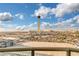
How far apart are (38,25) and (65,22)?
373mm

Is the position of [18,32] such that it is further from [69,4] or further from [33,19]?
[69,4]

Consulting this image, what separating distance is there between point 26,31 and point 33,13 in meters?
0.27

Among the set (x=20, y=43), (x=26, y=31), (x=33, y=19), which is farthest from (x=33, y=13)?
(x=20, y=43)

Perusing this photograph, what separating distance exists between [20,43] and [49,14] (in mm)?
568

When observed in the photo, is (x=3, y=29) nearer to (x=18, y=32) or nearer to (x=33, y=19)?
(x=18, y=32)

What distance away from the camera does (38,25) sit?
→ 2.65 metres

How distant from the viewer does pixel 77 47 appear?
8.66 ft

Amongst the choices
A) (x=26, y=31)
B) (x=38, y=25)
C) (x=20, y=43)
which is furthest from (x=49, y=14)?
(x=20, y=43)

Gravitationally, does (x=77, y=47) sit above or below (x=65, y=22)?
below

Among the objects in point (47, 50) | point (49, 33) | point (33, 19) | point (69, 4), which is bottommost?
point (47, 50)

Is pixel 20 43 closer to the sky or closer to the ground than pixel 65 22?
closer to the ground

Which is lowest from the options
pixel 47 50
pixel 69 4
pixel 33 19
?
pixel 47 50

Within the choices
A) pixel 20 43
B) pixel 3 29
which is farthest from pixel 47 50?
pixel 3 29

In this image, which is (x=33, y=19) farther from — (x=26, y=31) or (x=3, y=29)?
(x=3, y=29)
